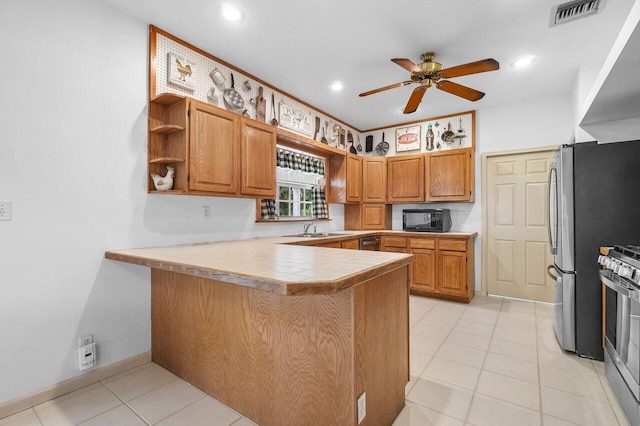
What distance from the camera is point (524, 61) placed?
3.04 m

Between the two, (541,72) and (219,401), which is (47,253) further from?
(541,72)

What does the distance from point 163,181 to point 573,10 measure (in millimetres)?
3392

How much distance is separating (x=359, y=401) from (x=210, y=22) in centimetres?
281

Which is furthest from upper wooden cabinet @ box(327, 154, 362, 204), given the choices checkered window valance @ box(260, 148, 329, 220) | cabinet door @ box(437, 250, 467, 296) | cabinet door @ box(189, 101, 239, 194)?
cabinet door @ box(189, 101, 239, 194)

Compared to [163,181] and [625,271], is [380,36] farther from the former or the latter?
[625,271]

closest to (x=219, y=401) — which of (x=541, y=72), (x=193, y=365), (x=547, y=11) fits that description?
(x=193, y=365)

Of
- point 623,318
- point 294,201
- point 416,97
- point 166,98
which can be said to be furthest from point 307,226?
point 623,318

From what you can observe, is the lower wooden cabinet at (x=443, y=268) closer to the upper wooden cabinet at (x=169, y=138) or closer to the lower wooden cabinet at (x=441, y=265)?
the lower wooden cabinet at (x=441, y=265)

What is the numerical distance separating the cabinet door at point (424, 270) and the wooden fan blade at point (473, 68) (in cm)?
238

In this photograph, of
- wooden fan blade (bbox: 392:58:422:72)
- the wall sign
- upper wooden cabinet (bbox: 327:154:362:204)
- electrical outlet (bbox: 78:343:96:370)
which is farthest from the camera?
upper wooden cabinet (bbox: 327:154:362:204)

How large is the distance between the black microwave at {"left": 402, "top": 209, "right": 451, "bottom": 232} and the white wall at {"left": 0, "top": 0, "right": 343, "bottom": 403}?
11.0 ft

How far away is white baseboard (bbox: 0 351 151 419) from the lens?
1.83 meters

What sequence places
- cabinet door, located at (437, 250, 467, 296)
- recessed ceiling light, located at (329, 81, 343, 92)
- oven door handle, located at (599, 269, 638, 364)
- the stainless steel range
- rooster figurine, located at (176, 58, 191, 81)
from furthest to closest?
cabinet door, located at (437, 250, 467, 296) → recessed ceiling light, located at (329, 81, 343, 92) → rooster figurine, located at (176, 58, 191, 81) → oven door handle, located at (599, 269, 638, 364) → the stainless steel range

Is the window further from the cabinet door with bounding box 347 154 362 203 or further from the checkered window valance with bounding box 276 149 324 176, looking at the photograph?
the cabinet door with bounding box 347 154 362 203
